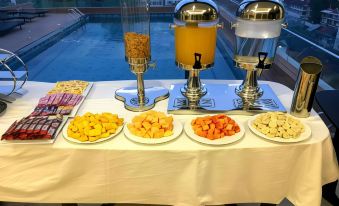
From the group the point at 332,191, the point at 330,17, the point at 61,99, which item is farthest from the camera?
the point at 330,17

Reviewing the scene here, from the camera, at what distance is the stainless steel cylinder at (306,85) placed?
81 cm

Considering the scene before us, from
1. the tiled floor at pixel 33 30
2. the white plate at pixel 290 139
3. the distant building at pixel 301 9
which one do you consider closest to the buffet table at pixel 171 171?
the white plate at pixel 290 139

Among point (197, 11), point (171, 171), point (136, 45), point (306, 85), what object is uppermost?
point (197, 11)

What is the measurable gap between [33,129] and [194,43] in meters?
0.56

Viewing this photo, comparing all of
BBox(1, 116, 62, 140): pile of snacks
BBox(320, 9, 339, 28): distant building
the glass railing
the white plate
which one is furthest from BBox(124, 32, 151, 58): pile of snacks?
BBox(320, 9, 339, 28): distant building

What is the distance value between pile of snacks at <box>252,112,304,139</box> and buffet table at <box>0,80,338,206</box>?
30 millimetres

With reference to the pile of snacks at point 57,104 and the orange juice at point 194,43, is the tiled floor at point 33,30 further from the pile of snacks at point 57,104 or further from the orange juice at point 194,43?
the orange juice at point 194,43

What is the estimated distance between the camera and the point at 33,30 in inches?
188

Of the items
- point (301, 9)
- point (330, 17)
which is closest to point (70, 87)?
point (330, 17)

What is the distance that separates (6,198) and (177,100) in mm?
638

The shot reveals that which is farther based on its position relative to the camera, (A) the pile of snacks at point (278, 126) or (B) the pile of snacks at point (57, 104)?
(B) the pile of snacks at point (57, 104)

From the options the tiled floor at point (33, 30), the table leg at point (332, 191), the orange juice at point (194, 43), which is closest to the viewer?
the orange juice at point (194, 43)

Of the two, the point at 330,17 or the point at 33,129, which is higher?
the point at 330,17

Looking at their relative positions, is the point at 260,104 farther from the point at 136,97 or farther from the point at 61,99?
the point at 61,99
